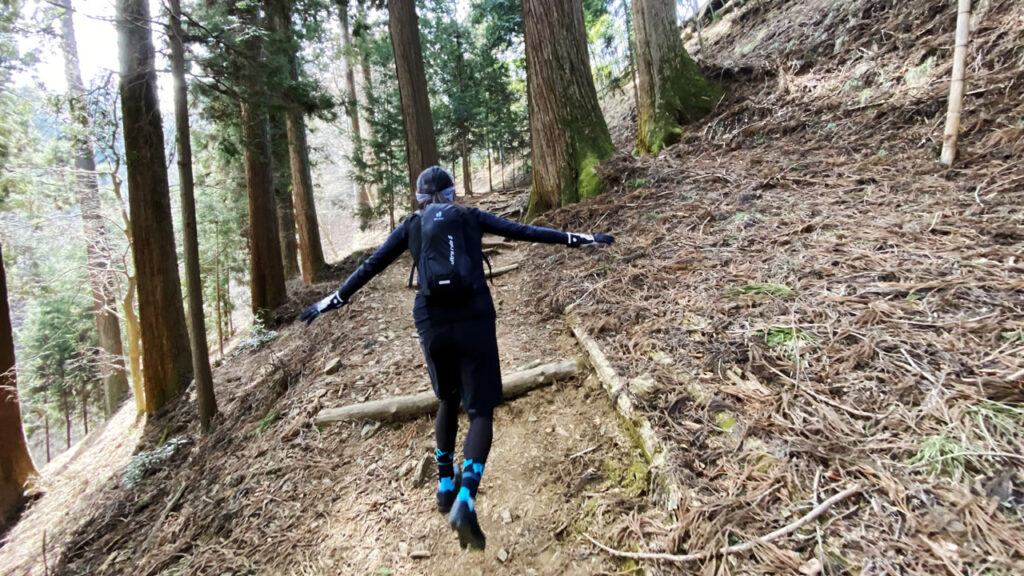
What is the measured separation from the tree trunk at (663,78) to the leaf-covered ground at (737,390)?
1965 mm

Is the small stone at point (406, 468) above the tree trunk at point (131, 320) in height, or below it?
below

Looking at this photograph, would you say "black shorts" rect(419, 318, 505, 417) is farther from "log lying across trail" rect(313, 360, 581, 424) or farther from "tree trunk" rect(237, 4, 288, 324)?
"tree trunk" rect(237, 4, 288, 324)

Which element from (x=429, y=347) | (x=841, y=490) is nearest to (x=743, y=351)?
(x=841, y=490)

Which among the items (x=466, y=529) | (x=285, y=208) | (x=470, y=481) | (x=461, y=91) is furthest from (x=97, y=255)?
(x=466, y=529)

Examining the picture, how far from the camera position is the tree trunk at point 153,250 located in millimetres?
6449

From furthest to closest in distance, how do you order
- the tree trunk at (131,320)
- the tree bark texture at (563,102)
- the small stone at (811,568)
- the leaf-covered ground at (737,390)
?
1. the tree trunk at (131,320)
2. the tree bark texture at (563,102)
3. the leaf-covered ground at (737,390)
4. the small stone at (811,568)

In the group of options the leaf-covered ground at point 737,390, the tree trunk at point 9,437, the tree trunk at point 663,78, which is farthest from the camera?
the tree trunk at point 663,78

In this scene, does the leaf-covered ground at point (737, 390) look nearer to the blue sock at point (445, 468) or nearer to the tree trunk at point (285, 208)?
the blue sock at point (445, 468)

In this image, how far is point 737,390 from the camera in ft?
7.42

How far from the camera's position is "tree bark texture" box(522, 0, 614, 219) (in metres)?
6.26

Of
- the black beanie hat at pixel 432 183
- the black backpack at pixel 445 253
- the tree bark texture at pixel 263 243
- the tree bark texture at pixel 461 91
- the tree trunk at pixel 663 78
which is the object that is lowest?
the black backpack at pixel 445 253

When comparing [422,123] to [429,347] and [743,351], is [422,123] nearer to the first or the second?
[429,347]

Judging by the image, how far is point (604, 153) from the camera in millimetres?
6434

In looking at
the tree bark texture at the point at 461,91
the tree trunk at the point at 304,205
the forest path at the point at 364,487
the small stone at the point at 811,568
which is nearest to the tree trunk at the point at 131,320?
the tree trunk at the point at 304,205
